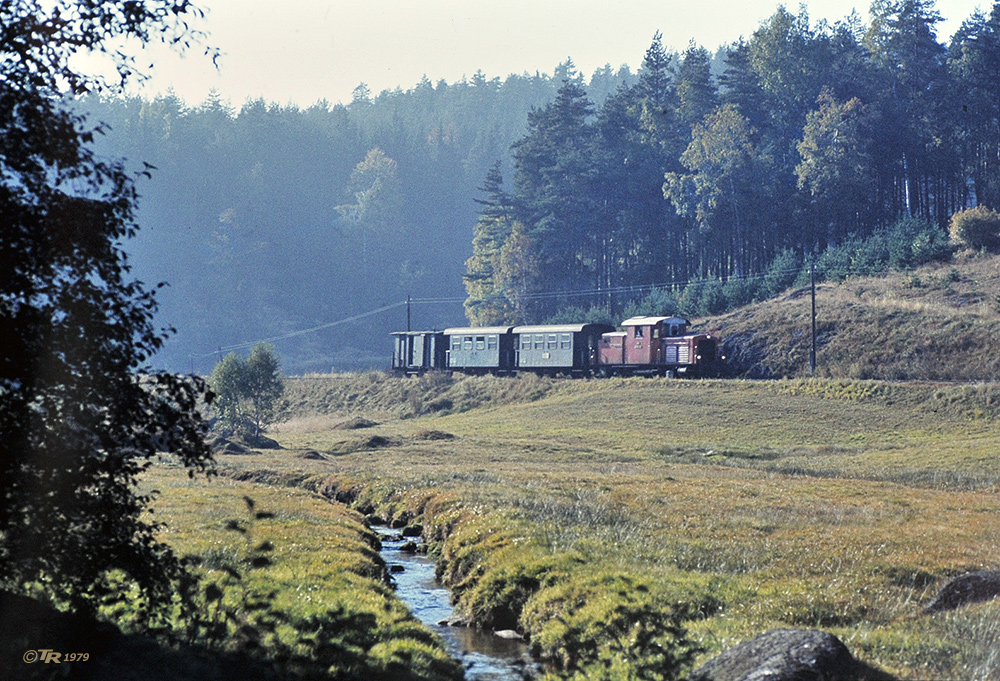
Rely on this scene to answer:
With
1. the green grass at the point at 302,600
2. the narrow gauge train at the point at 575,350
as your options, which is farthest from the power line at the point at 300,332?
the green grass at the point at 302,600

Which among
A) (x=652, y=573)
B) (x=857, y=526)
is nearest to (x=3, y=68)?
(x=652, y=573)

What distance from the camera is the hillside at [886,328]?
64312 millimetres

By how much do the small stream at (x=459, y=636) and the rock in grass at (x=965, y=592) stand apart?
6169 millimetres

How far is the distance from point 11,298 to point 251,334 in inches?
6742

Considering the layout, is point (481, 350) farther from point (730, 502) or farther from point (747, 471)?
point (730, 502)

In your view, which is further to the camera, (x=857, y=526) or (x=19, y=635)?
(x=857, y=526)

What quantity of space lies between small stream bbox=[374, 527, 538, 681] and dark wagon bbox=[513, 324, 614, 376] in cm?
5507

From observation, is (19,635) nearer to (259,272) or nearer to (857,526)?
(857,526)

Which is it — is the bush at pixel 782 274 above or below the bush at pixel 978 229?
below

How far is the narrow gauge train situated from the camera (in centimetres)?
7144

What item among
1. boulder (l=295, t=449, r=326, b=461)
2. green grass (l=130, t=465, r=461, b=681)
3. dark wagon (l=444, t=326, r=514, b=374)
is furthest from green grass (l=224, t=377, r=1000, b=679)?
dark wagon (l=444, t=326, r=514, b=374)

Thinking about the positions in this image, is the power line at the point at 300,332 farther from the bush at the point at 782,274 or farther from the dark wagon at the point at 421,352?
the bush at the point at 782,274

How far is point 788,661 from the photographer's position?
10336 millimetres

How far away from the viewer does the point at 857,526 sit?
22.9 m
